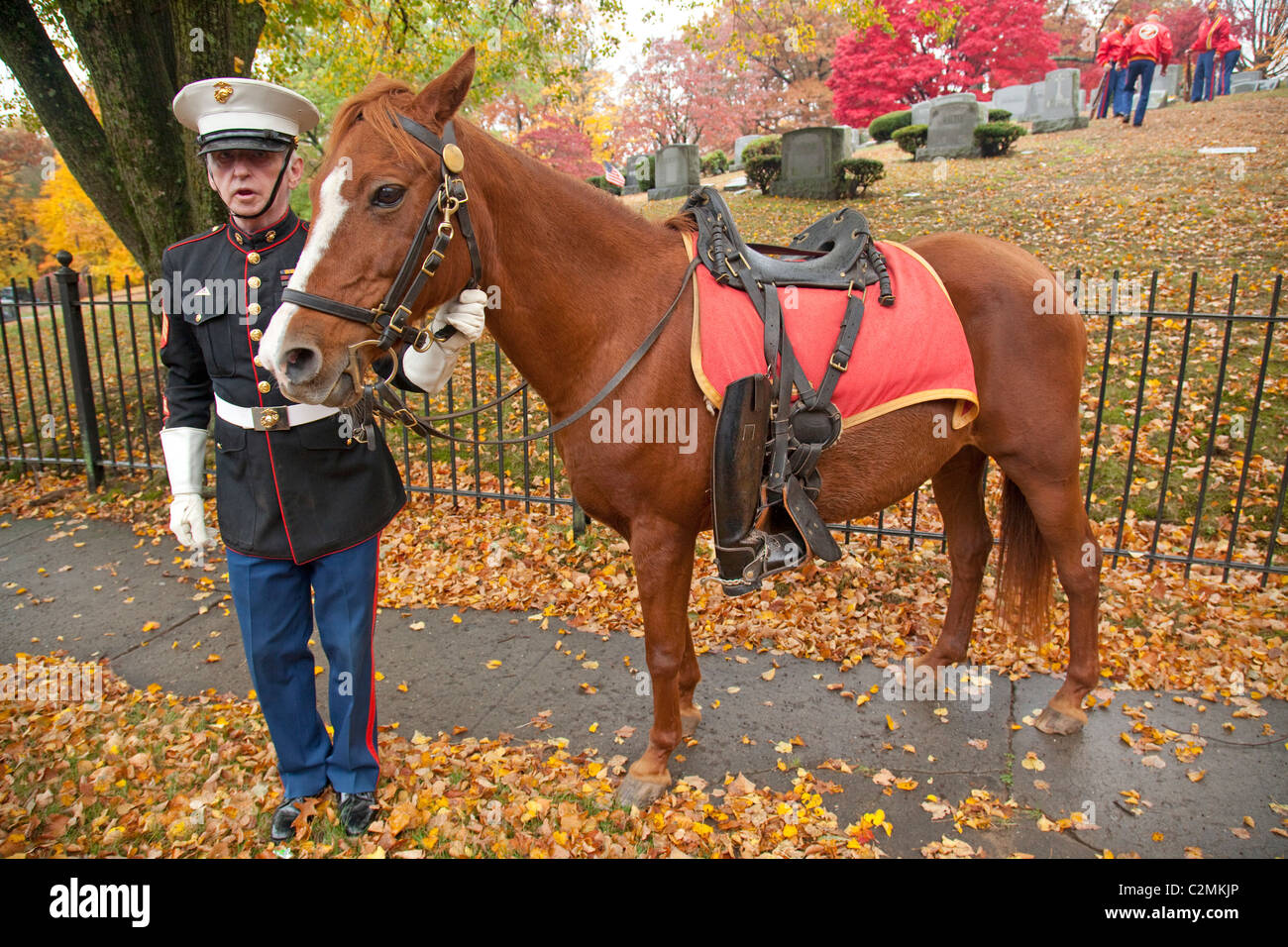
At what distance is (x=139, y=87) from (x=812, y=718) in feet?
23.9

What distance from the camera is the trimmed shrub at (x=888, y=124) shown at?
21.3 m

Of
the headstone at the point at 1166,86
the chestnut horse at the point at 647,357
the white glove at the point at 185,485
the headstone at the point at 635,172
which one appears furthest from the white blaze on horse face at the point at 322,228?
the headstone at the point at 1166,86

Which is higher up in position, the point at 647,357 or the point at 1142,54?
the point at 1142,54

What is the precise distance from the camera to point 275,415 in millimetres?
2613

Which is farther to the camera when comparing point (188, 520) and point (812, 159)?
point (812, 159)

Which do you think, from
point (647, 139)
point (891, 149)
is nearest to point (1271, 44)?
point (891, 149)

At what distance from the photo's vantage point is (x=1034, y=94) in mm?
21500

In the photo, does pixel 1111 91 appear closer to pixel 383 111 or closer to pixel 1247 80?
pixel 1247 80

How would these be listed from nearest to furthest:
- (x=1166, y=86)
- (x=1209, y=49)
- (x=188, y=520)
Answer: (x=188, y=520)
(x=1209, y=49)
(x=1166, y=86)

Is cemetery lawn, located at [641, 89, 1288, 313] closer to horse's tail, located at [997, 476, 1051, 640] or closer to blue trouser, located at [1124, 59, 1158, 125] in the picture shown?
blue trouser, located at [1124, 59, 1158, 125]

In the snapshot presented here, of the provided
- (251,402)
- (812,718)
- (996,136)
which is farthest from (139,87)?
(996,136)

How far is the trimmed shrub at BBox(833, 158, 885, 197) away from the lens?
1438cm

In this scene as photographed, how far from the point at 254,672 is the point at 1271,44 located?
2864 cm

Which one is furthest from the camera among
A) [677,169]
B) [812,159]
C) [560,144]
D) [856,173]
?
[560,144]
